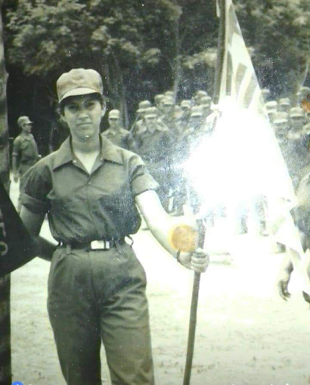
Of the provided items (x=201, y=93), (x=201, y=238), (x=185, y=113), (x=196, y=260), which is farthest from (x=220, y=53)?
(x=196, y=260)

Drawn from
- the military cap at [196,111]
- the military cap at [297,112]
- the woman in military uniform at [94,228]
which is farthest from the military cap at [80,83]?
the military cap at [297,112]

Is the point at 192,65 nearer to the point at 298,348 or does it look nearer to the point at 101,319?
the point at 101,319

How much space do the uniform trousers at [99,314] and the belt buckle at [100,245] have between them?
0.8 inches

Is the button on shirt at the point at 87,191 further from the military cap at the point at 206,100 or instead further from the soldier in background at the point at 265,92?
the soldier in background at the point at 265,92

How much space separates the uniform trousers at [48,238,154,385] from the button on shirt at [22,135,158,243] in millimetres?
120

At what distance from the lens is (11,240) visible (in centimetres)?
344

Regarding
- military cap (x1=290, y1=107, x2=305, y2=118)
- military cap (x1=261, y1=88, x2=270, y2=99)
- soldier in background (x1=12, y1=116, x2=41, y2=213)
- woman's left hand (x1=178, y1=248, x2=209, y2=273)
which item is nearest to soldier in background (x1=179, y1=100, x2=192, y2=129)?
military cap (x1=261, y1=88, x2=270, y2=99)

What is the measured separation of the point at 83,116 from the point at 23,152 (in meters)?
0.37

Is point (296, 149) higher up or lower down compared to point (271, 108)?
lower down

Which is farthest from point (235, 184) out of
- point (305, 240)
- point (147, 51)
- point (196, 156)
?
point (147, 51)

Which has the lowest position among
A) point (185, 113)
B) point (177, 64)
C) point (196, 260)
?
point (196, 260)

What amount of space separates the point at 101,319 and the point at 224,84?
136 centimetres

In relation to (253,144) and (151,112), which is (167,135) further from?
(253,144)

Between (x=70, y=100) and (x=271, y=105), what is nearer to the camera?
(x=70, y=100)
